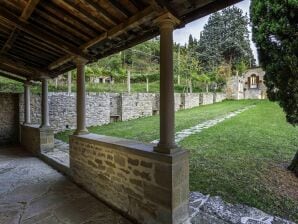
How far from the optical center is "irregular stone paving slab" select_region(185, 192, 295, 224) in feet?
9.14

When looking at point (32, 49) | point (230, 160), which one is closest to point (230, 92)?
point (230, 160)

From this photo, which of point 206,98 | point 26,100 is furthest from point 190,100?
point 26,100

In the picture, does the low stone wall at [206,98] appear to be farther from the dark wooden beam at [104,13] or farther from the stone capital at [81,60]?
the dark wooden beam at [104,13]

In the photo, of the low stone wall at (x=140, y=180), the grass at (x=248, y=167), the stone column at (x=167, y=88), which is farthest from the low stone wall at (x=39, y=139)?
the stone column at (x=167, y=88)

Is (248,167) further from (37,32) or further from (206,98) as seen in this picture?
(206,98)

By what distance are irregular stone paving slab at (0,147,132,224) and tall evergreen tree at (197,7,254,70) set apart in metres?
26.5

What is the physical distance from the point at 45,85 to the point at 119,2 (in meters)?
5.23

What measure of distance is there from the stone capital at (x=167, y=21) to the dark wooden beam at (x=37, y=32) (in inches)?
86.6

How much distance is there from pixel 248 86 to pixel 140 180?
30.2m

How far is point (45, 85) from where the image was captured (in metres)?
7.00

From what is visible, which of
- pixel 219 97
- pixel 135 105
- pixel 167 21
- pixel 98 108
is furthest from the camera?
pixel 219 97

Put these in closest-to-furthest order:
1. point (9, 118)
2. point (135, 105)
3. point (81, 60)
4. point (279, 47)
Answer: point (279, 47), point (81, 60), point (9, 118), point (135, 105)

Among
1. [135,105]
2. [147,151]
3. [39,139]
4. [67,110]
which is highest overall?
[135,105]

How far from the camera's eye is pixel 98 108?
11.6 meters
